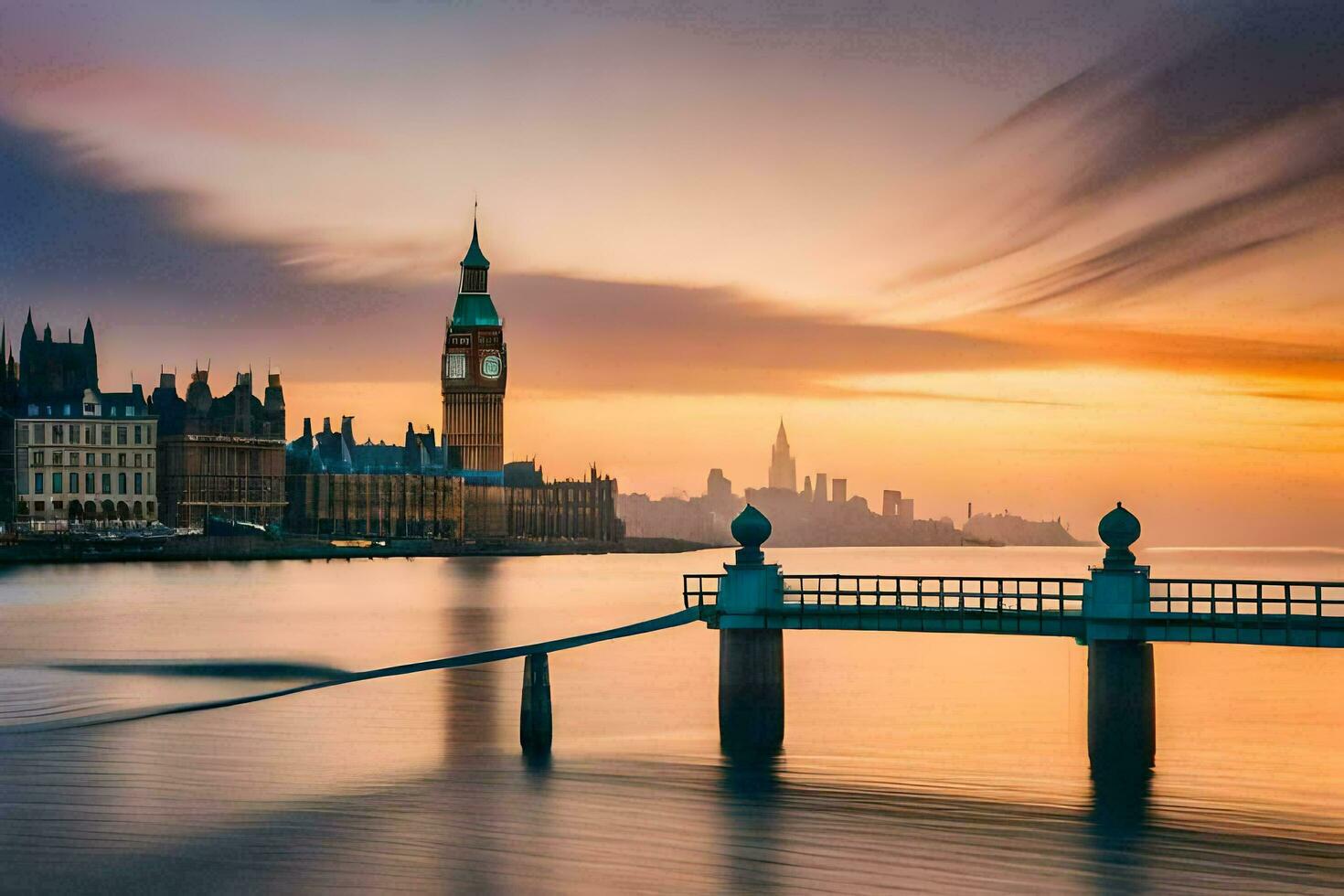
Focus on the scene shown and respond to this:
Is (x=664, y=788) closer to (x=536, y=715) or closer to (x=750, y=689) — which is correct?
(x=750, y=689)

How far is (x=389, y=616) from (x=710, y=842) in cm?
10703

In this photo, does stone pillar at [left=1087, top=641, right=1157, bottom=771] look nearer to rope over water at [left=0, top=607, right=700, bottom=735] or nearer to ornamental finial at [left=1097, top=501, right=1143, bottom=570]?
ornamental finial at [left=1097, top=501, right=1143, bottom=570]

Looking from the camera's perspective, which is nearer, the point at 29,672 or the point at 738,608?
the point at 738,608

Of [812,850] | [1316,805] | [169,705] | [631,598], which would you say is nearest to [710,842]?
[812,850]

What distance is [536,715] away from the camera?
48688 millimetres

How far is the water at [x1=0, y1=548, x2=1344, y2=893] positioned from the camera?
33.7m

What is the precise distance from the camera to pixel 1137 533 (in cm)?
4262

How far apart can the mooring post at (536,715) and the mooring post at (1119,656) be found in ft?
51.7

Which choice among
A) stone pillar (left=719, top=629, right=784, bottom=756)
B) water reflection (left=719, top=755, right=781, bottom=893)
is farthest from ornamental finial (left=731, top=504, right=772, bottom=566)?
water reflection (left=719, top=755, right=781, bottom=893)

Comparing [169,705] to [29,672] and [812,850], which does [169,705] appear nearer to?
[29,672]

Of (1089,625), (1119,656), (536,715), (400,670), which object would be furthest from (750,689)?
(1119,656)

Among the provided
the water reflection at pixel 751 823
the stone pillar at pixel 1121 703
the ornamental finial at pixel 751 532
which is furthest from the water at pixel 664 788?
the ornamental finial at pixel 751 532

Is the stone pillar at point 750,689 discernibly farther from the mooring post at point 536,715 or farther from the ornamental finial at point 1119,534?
the ornamental finial at point 1119,534

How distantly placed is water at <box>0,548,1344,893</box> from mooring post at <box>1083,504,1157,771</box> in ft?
4.87
